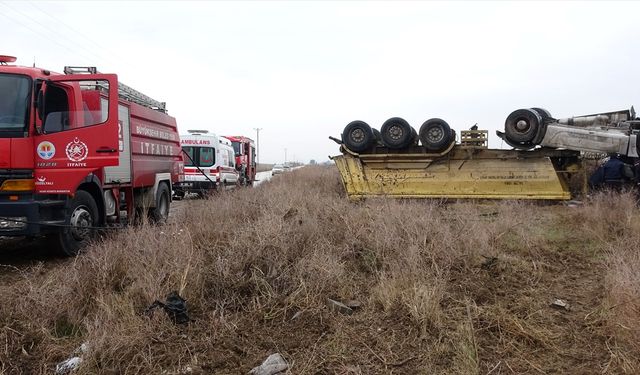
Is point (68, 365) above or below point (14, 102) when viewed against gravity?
below

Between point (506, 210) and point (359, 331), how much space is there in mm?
5963

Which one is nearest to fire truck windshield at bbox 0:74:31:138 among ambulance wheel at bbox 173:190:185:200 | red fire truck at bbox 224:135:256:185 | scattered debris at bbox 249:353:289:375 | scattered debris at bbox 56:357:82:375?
scattered debris at bbox 56:357:82:375

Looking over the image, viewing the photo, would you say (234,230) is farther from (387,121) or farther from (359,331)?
(387,121)

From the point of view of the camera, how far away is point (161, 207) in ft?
34.7

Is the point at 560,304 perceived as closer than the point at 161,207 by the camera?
Yes

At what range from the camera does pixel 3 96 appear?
6.06 metres

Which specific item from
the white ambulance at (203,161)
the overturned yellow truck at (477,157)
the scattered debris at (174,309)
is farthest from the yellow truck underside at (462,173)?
the white ambulance at (203,161)

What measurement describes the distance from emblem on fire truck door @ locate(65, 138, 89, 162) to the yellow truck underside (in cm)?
599

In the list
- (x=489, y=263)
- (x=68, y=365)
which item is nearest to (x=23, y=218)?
(x=68, y=365)

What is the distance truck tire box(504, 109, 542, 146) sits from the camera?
34.6 ft

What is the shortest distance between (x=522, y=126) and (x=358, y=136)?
3.89 m

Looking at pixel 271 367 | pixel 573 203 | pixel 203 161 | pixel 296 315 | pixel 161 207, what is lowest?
pixel 271 367

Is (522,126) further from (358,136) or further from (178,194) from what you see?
(178,194)

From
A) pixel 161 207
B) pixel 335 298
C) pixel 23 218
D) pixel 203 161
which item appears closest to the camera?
pixel 335 298
